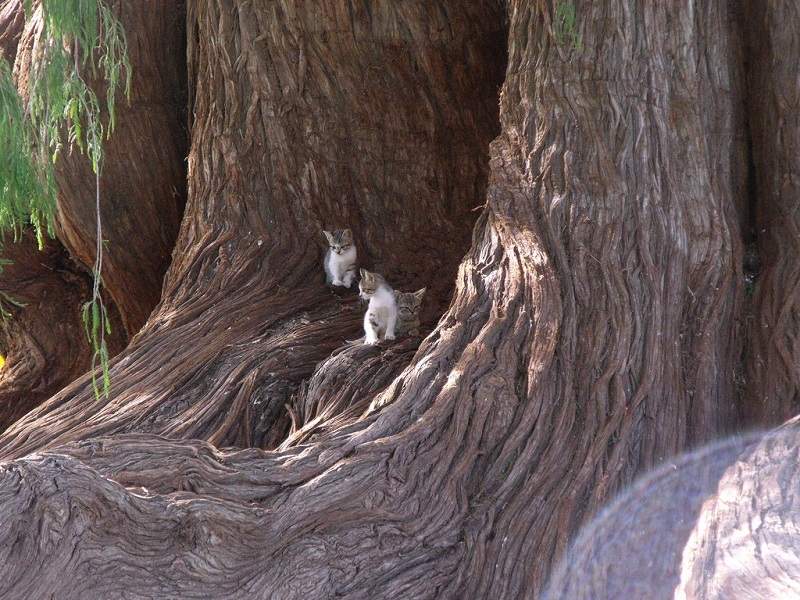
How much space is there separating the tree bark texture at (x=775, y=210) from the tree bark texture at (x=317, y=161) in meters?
2.81

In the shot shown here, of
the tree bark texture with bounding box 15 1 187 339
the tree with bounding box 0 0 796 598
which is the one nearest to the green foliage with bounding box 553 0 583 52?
the tree with bounding box 0 0 796 598

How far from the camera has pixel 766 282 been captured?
568 cm

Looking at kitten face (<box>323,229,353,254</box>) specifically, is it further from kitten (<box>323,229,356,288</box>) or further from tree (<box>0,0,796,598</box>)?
tree (<box>0,0,796,598</box>)

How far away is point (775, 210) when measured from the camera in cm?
583

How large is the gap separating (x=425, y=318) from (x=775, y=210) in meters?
2.98


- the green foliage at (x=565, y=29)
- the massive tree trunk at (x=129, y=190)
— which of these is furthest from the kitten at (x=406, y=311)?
the massive tree trunk at (x=129, y=190)

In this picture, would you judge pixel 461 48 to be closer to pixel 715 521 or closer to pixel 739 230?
pixel 739 230

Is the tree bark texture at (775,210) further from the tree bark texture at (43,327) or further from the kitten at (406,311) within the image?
the tree bark texture at (43,327)

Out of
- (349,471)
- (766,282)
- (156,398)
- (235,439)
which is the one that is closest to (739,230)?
(766,282)

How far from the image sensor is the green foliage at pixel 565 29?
5.88 m

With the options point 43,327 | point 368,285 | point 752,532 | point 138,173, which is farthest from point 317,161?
point 752,532

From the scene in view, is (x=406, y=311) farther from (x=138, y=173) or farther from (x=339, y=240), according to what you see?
(x=138, y=173)

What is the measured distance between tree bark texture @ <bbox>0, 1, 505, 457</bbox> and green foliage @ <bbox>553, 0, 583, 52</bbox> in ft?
6.98

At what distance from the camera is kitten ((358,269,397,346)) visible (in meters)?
7.07
